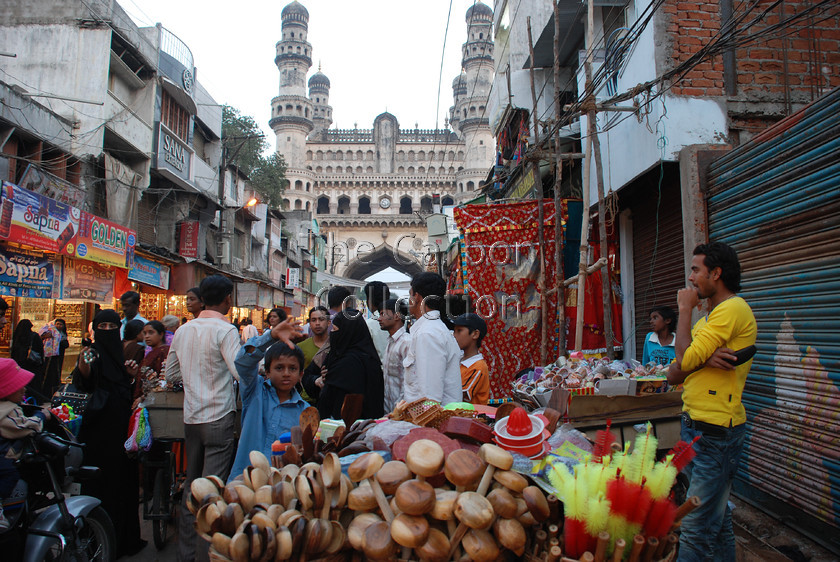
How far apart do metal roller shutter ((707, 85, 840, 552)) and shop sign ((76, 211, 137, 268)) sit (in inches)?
404

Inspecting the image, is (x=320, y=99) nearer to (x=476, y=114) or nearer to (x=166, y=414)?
(x=476, y=114)

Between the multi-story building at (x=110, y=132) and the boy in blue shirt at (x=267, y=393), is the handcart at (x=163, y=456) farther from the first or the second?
the multi-story building at (x=110, y=132)

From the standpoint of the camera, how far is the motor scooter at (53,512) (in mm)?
2408

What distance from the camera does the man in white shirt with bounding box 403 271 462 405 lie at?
3016 mm

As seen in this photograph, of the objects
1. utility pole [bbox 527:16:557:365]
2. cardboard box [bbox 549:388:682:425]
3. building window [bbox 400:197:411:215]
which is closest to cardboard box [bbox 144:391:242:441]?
cardboard box [bbox 549:388:682:425]

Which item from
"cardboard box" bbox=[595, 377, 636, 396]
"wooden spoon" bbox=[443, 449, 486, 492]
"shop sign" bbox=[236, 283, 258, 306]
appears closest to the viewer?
"wooden spoon" bbox=[443, 449, 486, 492]

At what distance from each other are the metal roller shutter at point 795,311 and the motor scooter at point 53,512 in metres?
3.98

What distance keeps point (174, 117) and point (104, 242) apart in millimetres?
6474

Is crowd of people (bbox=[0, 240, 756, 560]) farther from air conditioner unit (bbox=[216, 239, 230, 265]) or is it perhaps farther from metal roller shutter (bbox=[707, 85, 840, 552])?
air conditioner unit (bbox=[216, 239, 230, 265])

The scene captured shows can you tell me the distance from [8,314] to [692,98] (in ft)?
36.4

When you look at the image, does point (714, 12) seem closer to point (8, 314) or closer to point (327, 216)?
point (8, 314)

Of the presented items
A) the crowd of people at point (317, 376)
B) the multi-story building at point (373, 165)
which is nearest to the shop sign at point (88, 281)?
the crowd of people at point (317, 376)

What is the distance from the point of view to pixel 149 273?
13.0m

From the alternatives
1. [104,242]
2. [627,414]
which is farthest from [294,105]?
[627,414]
